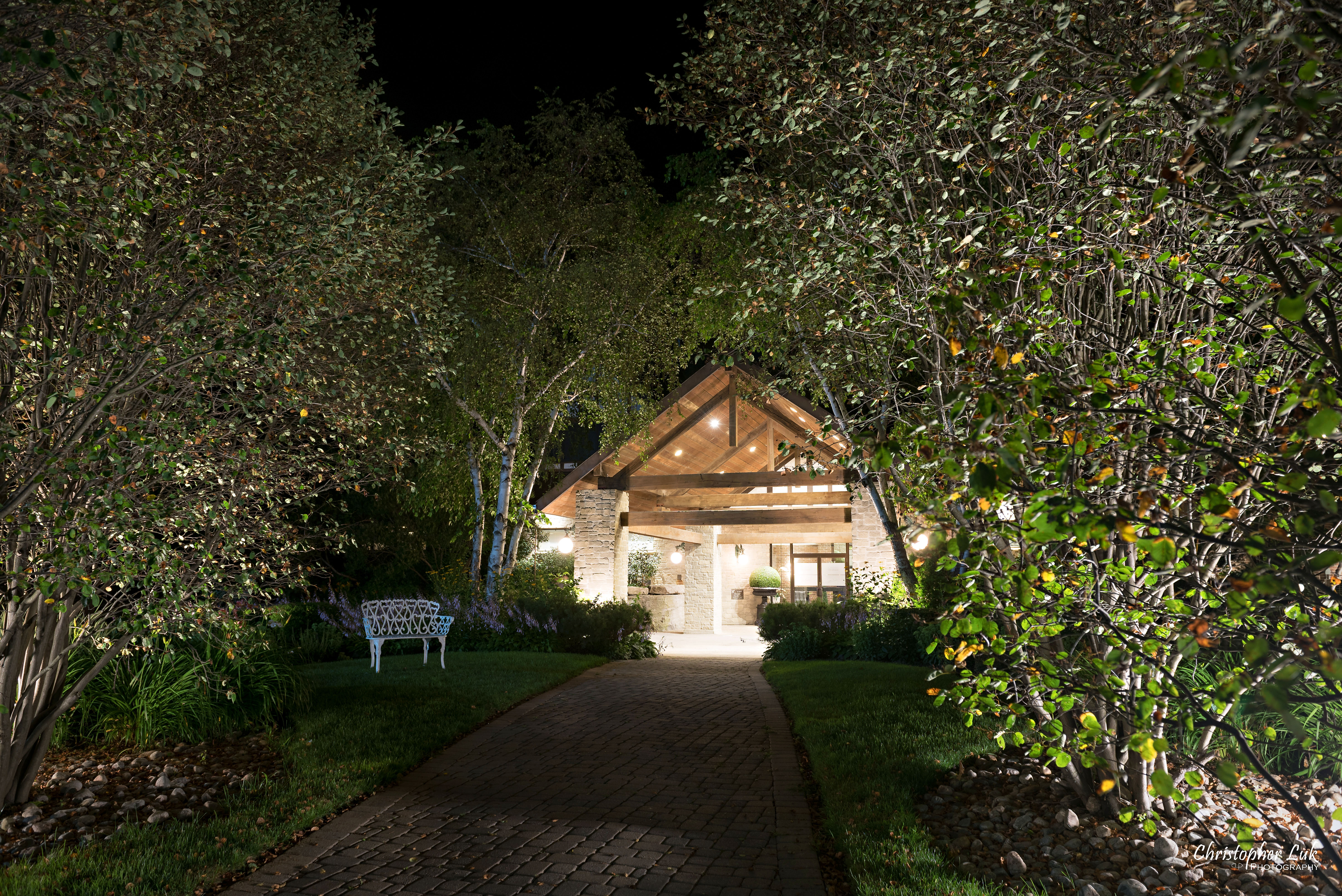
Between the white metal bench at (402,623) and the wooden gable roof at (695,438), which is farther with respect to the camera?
the wooden gable roof at (695,438)

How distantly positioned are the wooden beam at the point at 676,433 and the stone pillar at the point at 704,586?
4660 mm

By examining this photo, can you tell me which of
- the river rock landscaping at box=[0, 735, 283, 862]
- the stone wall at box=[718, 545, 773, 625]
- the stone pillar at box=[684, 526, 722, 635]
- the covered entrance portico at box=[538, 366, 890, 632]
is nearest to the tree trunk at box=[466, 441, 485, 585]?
the covered entrance portico at box=[538, 366, 890, 632]

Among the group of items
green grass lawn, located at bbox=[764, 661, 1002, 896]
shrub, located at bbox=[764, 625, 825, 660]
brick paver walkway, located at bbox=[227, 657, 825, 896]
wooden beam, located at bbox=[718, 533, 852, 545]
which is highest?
wooden beam, located at bbox=[718, 533, 852, 545]

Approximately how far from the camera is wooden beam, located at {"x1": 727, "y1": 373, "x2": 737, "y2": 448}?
53.3 ft

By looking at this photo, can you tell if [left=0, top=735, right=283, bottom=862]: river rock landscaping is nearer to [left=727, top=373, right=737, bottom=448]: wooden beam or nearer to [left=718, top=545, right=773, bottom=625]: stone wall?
[left=727, top=373, right=737, bottom=448]: wooden beam

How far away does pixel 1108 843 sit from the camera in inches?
167

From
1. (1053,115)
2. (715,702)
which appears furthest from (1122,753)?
(715,702)

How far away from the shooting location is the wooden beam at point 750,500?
17734 mm

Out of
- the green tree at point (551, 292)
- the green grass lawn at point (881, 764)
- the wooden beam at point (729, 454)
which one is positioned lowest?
the green grass lawn at point (881, 764)

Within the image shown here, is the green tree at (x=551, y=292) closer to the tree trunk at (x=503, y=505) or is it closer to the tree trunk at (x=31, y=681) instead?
the tree trunk at (x=503, y=505)

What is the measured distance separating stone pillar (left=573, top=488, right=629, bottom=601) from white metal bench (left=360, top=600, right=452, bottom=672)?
17.0 feet

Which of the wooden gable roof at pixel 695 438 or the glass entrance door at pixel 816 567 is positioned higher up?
the wooden gable roof at pixel 695 438

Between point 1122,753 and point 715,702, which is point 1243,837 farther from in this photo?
point 715,702

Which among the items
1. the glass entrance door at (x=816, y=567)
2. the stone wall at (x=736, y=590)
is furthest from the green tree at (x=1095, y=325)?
the glass entrance door at (x=816, y=567)
